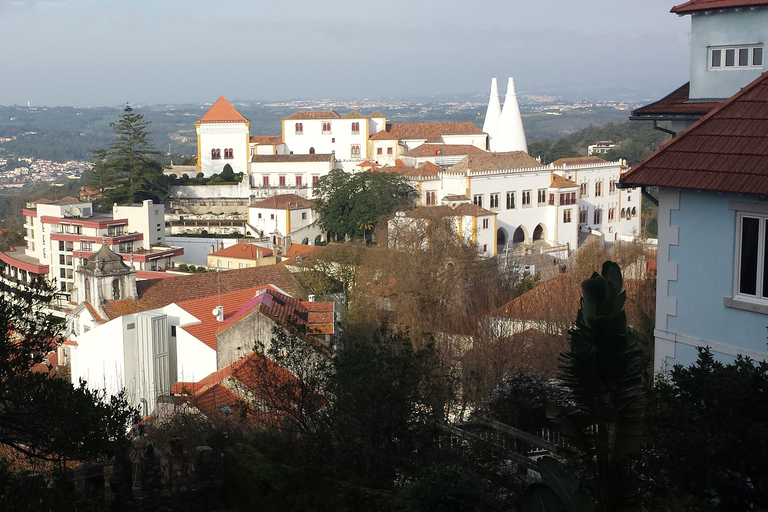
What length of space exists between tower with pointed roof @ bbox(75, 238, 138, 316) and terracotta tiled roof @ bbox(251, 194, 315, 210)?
21.5 metres

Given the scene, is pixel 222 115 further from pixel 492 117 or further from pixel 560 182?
pixel 560 182

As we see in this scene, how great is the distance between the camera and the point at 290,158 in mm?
60312

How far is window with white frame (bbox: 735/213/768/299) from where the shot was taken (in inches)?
286

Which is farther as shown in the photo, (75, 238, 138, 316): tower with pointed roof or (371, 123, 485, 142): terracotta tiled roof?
(371, 123, 485, 142): terracotta tiled roof

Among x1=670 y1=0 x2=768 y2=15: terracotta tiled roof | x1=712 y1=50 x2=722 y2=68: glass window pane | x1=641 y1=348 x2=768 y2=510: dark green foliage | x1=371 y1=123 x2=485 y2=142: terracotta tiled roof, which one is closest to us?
x1=641 y1=348 x2=768 y2=510: dark green foliage

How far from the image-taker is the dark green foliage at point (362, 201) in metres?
46.9

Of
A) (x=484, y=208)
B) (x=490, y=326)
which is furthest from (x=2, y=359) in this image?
(x=484, y=208)

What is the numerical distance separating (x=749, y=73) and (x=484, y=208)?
38950mm

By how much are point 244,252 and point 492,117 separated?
96.2 feet

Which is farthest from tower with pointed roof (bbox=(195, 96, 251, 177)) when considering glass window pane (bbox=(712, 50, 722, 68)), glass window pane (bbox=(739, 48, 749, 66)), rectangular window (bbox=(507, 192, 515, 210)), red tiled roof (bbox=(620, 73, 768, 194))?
red tiled roof (bbox=(620, 73, 768, 194))

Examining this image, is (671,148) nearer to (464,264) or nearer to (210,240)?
(464,264)

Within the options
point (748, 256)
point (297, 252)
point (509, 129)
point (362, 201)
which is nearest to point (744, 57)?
point (748, 256)

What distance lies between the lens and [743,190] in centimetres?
720

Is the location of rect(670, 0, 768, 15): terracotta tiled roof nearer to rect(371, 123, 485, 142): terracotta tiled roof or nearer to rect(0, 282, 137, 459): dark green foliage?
rect(0, 282, 137, 459): dark green foliage
